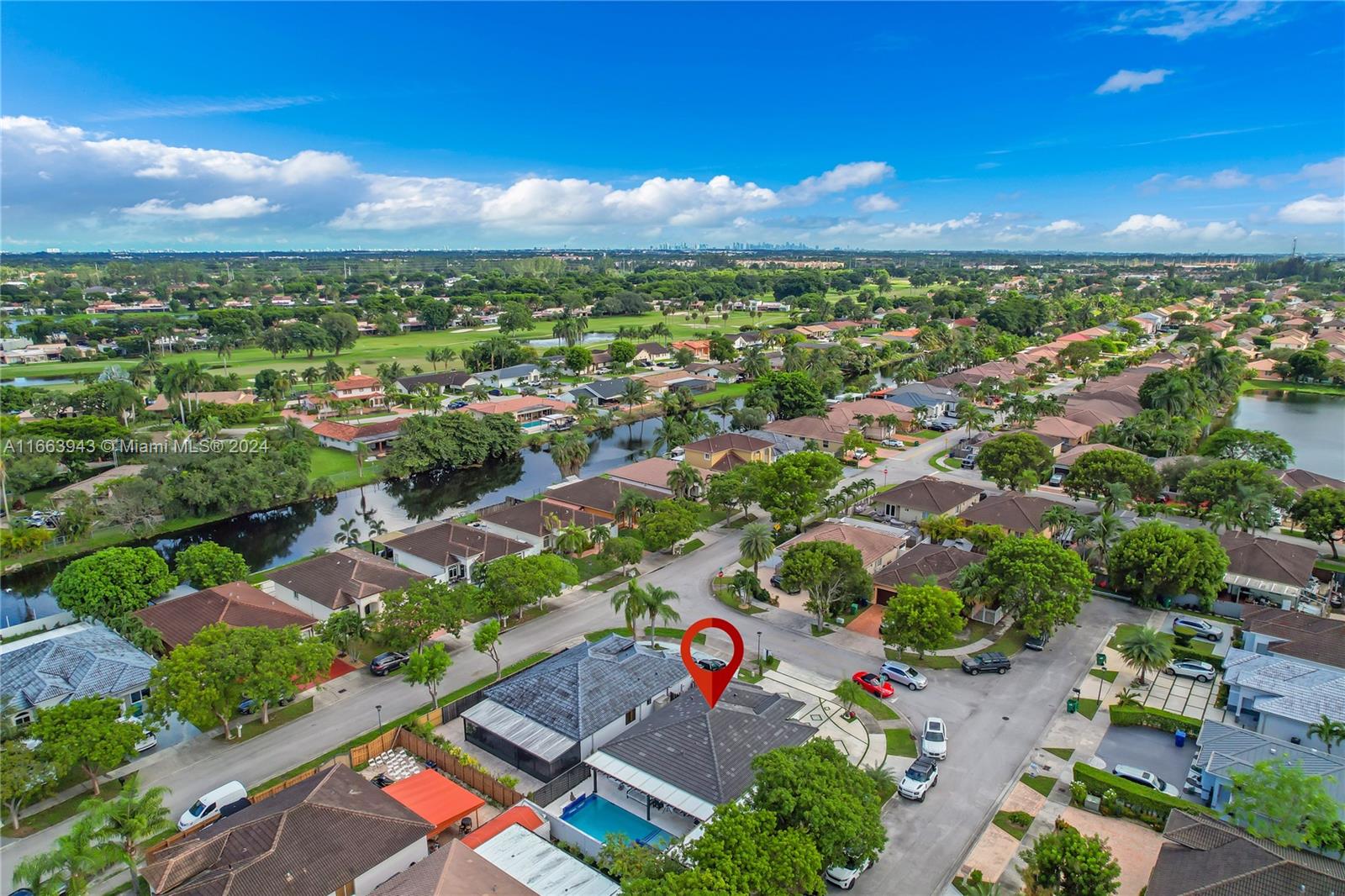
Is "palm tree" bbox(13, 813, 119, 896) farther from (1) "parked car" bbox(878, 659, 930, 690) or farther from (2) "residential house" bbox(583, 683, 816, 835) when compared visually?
(1) "parked car" bbox(878, 659, 930, 690)

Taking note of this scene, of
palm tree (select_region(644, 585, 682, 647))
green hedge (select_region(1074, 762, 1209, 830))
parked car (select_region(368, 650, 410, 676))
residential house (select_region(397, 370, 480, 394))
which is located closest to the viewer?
green hedge (select_region(1074, 762, 1209, 830))

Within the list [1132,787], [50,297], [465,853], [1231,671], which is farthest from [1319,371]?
[50,297]

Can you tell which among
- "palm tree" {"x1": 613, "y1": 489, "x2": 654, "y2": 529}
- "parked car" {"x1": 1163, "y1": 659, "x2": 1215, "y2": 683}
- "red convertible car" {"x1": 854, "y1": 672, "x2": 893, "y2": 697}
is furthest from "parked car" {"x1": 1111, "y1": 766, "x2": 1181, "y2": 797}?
"palm tree" {"x1": 613, "y1": 489, "x2": 654, "y2": 529}

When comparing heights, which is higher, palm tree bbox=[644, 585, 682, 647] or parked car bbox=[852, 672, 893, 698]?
palm tree bbox=[644, 585, 682, 647]

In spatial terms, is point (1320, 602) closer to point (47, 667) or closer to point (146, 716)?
point (146, 716)

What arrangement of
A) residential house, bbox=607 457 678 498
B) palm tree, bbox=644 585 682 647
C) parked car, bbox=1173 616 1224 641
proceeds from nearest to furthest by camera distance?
palm tree, bbox=644 585 682 647, parked car, bbox=1173 616 1224 641, residential house, bbox=607 457 678 498

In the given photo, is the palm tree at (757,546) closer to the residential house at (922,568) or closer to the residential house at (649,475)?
the residential house at (922,568)
